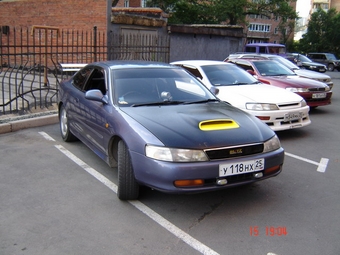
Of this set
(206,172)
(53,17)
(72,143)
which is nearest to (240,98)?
(72,143)

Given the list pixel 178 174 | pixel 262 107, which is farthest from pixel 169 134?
pixel 262 107

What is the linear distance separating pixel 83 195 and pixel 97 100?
1193mm

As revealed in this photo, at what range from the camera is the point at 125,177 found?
13.5 ft

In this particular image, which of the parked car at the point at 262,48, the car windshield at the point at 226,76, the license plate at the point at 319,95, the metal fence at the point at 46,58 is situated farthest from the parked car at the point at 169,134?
the parked car at the point at 262,48

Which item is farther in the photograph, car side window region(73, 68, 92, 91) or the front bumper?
car side window region(73, 68, 92, 91)

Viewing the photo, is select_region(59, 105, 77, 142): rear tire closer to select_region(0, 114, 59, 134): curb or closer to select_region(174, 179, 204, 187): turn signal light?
select_region(0, 114, 59, 134): curb

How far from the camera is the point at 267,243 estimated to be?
3.48 m

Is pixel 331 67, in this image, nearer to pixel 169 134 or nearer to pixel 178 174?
pixel 169 134

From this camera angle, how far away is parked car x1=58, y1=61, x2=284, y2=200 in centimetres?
377

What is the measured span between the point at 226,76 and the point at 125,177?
4.80m

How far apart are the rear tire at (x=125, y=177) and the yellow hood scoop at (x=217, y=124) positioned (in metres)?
0.85

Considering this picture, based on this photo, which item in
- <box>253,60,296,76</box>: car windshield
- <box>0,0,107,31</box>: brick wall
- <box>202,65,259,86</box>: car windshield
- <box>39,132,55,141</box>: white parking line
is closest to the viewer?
<box>39,132,55,141</box>: white parking line

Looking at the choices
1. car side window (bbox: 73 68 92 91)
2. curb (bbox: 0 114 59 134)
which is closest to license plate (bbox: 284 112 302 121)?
car side window (bbox: 73 68 92 91)

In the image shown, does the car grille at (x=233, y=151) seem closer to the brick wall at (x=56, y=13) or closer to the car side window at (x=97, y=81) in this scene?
the car side window at (x=97, y=81)
